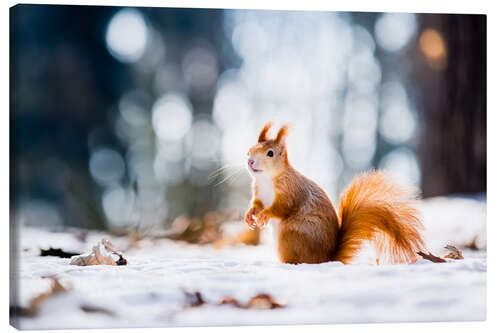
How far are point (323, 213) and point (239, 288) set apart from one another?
1.85 feet

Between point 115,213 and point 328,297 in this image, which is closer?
point 328,297

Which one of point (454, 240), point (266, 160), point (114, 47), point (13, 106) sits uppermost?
point (114, 47)

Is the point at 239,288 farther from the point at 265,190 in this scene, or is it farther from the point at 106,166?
the point at 106,166

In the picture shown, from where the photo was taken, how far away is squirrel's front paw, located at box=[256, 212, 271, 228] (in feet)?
11.9

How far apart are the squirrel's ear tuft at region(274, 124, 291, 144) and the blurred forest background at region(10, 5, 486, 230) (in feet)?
0.40

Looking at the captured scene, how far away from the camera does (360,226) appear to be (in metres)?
3.69

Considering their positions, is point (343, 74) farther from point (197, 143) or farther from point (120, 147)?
point (120, 147)

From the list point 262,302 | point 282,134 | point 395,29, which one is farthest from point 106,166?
point 395,29

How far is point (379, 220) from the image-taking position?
3725mm

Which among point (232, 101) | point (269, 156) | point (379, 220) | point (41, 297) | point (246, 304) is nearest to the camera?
point (41, 297)

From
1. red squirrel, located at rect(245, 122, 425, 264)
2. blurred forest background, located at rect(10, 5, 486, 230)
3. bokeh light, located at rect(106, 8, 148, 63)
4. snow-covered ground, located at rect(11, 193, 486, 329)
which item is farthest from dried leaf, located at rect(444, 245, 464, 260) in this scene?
bokeh light, located at rect(106, 8, 148, 63)

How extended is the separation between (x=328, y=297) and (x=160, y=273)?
0.81m

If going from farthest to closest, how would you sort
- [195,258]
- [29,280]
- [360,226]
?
[195,258] → [360,226] → [29,280]

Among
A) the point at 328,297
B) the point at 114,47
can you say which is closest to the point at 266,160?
the point at 328,297
